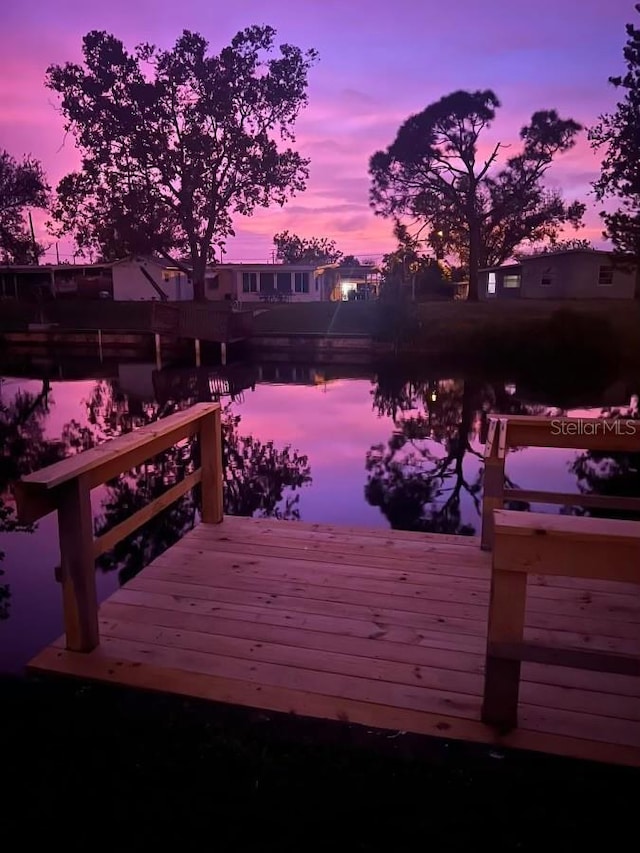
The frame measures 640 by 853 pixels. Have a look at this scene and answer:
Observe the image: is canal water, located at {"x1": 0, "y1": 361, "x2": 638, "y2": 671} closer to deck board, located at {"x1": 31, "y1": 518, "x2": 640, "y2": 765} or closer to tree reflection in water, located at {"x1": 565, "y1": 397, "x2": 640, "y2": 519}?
tree reflection in water, located at {"x1": 565, "y1": 397, "x2": 640, "y2": 519}

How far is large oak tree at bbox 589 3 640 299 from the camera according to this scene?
105 ft

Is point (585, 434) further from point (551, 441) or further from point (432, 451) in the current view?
point (432, 451)

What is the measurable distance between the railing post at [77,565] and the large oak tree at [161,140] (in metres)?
34.0

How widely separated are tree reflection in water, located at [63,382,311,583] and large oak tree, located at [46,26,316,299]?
22494mm

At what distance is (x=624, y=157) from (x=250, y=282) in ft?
91.3

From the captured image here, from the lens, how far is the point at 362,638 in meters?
3.86

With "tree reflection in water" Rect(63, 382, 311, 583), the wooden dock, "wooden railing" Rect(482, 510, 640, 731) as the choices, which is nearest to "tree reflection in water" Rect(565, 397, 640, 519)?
"tree reflection in water" Rect(63, 382, 311, 583)

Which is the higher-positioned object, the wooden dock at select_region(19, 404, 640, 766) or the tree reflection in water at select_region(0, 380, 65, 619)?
the wooden dock at select_region(19, 404, 640, 766)

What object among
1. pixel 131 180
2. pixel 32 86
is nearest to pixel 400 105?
pixel 131 180

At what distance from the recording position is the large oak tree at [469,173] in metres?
41.9

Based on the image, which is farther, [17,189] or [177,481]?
[17,189]

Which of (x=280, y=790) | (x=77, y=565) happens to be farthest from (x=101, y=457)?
(x=280, y=790)

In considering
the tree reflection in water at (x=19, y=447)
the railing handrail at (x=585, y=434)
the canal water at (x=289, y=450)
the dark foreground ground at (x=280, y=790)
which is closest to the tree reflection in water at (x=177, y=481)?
the canal water at (x=289, y=450)

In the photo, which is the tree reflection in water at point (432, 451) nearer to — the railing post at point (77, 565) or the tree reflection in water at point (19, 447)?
the tree reflection in water at point (19, 447)
